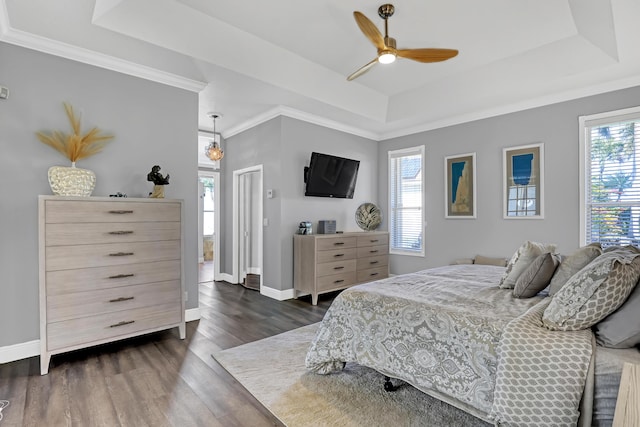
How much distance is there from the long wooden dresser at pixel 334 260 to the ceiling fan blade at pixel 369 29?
8.12 ft

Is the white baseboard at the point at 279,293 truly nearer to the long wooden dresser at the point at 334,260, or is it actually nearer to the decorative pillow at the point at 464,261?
the long wooden dresser at the point at 334,260

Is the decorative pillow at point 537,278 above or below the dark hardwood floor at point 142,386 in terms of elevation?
above

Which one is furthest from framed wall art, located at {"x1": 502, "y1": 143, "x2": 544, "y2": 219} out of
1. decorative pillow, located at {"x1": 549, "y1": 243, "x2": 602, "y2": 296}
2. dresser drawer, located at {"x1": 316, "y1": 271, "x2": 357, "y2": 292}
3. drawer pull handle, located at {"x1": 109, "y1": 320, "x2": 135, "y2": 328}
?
drawer pull handle, located at {"x1": 109, "y1": 320, "x2": 135, "y2": 328}

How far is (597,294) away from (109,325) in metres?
3.32

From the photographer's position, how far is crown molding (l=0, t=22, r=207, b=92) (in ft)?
8.57

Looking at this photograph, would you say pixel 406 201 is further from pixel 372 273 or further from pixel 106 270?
pixel 106 270

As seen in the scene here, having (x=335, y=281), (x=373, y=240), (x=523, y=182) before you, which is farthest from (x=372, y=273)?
(x=523, y=182)

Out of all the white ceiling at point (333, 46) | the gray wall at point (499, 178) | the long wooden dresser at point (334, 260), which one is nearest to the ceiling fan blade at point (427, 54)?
the white ceiling at point (333, 46)

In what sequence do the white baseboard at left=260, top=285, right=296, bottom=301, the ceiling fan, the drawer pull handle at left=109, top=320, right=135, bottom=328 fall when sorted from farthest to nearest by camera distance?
the white baseboard at left=260, top=285, right=296, bottom=301
the drawer pull handle at left=109, top=320, right=135, bottom=328
the ceiling fan

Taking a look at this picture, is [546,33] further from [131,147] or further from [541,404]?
[131,147]

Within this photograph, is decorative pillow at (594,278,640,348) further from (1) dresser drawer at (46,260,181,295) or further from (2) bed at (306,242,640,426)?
(1) dresser drawer at (46,260,181,295)

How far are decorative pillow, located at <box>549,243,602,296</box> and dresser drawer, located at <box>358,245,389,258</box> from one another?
3004mm

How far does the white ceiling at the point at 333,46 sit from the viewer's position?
2.72 meters

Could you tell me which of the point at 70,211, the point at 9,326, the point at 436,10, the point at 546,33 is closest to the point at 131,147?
the point at 70,211
